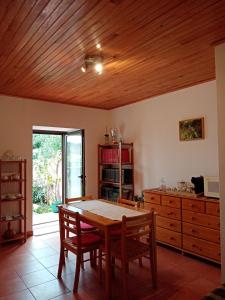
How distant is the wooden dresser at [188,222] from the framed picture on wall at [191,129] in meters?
0.89

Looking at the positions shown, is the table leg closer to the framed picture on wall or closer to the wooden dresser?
the wooden dresser

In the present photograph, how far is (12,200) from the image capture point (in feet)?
12.5

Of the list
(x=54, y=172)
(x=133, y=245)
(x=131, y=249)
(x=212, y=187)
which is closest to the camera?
(x=131, y=249)

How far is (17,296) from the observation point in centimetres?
229

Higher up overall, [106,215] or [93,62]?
[93,62]

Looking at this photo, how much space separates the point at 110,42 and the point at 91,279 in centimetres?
254

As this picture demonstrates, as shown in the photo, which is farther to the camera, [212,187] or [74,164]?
[74,164]

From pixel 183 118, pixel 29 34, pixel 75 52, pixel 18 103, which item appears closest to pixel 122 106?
pixel 183 118

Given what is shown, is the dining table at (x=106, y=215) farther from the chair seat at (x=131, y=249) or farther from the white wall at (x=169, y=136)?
the white wall at (x=169, y=136)

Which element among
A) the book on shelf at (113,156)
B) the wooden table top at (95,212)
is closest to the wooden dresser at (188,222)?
the wooden table top at (95,212)

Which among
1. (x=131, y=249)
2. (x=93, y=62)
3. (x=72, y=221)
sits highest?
(x=93, y=62)

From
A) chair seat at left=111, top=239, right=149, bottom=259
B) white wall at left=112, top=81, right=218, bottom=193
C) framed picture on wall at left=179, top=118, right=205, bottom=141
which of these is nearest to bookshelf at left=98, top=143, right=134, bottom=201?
white wall at left=112, top=81, right=218, bottom=193

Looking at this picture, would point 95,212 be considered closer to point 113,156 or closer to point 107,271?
point 107,271

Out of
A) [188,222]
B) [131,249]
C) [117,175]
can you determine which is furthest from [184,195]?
[117,175]
